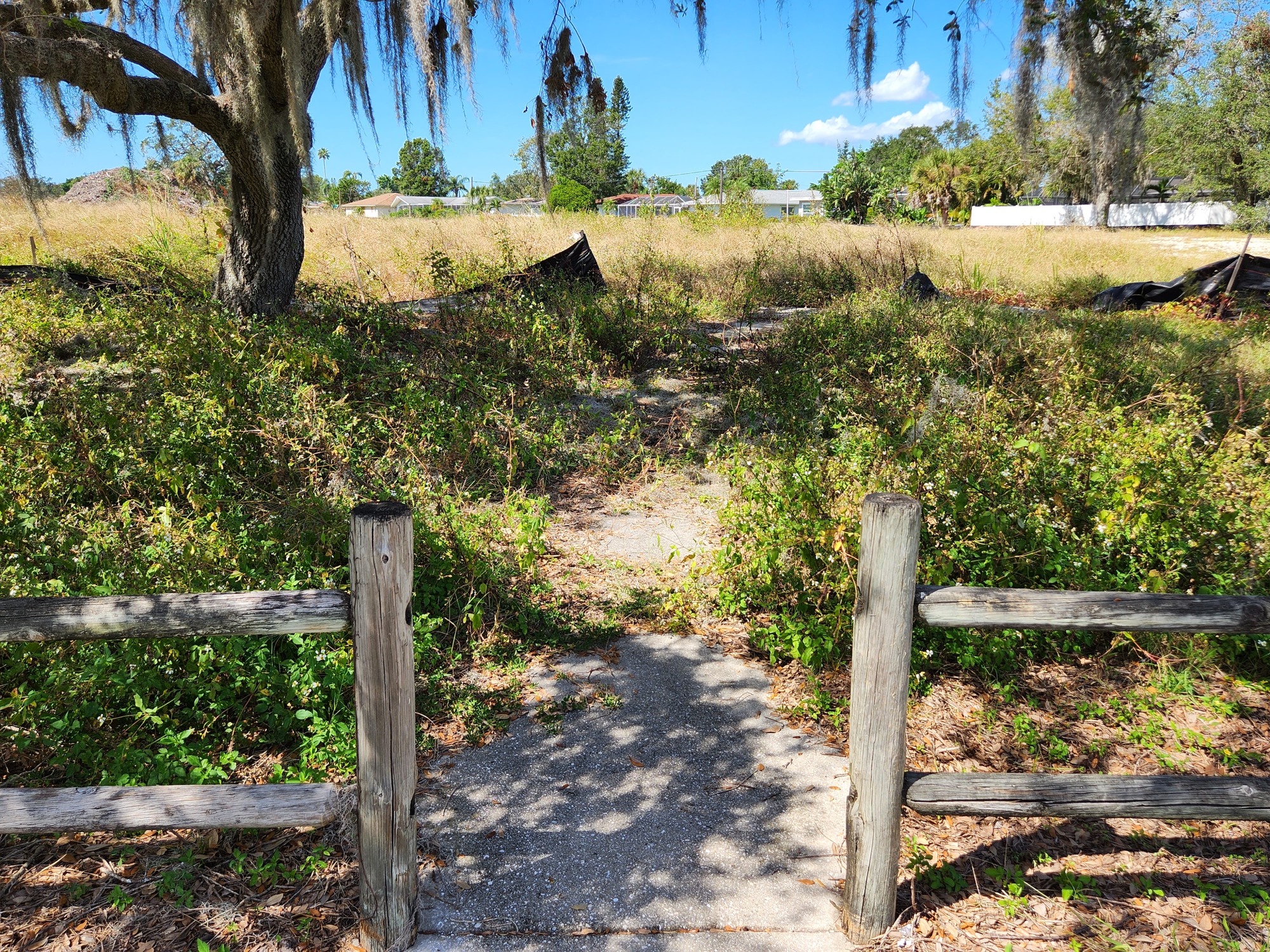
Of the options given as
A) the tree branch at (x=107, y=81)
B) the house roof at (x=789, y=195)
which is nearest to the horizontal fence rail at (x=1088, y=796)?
the tree branch at (x=107, y=81)

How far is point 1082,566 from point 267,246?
8266mm

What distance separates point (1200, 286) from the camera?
1257cm

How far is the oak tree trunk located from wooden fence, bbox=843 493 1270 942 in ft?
26.7

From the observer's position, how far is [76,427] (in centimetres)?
520

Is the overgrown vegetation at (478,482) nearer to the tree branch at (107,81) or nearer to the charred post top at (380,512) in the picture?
the charred post top at (380,512)

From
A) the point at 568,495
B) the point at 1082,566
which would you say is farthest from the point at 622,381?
Answer: the point at 1082,566

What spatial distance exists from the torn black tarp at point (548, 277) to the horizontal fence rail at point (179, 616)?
287 inches

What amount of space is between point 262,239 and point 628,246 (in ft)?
25.1

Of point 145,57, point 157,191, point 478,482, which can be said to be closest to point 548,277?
point 145,57

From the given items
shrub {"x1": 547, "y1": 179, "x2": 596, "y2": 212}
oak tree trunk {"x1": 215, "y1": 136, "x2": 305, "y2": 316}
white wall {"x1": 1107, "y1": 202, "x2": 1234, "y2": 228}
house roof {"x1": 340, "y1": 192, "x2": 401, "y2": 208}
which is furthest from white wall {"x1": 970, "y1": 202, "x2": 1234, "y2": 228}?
house roof {"x1": 340, "y1": 192, "x2": 401, "y2": 208}

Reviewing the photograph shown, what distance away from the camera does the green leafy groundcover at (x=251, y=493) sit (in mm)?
3211

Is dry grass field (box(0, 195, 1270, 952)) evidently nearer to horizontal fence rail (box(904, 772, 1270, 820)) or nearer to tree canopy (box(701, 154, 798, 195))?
horizontal fence rail (box(904, 772, 1270, 820))

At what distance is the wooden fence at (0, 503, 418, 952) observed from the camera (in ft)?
7.20

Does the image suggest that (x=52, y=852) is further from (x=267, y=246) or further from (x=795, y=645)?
(x=267, y=246)
